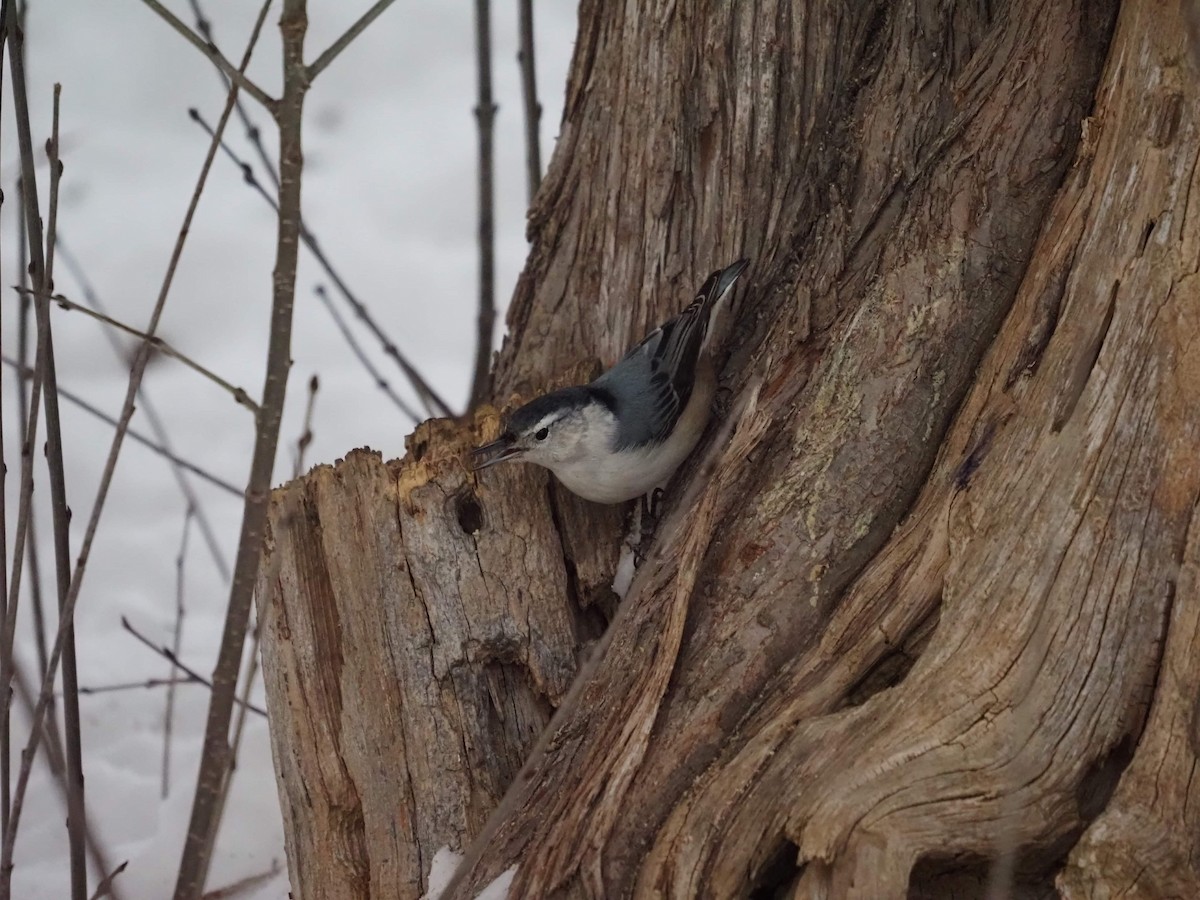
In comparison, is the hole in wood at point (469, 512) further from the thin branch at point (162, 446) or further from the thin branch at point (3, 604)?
the thin branch at point (3, 604)

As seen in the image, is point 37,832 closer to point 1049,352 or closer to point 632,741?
point 632,741

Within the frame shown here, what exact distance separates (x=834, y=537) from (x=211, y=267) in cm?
374

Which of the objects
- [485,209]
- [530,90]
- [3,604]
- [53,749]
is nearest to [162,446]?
[485,209]

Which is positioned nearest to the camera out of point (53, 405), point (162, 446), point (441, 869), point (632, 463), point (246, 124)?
point (53, 405)

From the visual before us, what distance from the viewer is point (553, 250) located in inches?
126

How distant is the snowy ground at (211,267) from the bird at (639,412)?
1.67m

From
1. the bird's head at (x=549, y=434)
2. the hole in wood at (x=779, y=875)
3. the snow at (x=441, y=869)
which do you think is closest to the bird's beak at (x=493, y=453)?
the bird's head at (x=549, y=434)

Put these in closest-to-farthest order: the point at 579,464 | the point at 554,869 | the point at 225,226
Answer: the point at 554,869 → the point at 579,464 → the point at 225,226

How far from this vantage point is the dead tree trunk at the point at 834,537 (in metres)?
1.84

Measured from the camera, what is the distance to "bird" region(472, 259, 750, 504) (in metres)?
2.71

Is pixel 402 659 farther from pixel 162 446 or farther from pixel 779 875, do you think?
pixel 162 446

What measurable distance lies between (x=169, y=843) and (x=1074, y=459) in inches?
104

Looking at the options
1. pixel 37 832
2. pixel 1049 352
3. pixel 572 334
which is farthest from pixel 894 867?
pixel 37 832

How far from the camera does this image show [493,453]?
8.50ft
